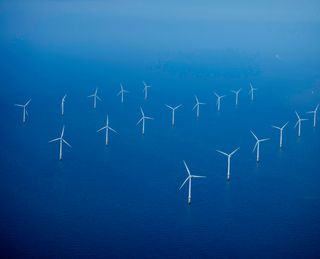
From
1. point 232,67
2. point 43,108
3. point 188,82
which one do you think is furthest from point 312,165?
point 232,67

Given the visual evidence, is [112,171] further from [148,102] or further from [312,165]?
[148,102]

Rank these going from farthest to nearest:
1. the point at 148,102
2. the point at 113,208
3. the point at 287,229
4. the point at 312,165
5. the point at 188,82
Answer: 1. the point at 188,82
2. the point at 148,102
3. the point at 312,165
4. the point at 113,208
5. the point at 287,229

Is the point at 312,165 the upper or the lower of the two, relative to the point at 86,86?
lower

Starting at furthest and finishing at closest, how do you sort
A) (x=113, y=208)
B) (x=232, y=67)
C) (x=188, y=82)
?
(x=232, y=67), (x=188, y=82), (x=113, y=208)

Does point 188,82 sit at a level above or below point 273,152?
above

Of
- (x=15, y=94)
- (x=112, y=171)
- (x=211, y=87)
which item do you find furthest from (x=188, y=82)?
(x=112, y=171)

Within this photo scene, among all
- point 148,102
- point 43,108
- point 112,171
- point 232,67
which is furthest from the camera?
point 232,67

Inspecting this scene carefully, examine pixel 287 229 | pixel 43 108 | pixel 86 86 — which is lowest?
pixel 287 229

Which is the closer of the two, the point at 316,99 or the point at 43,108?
the point at 43,108

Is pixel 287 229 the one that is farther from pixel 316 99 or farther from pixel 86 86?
pixel 86 86
